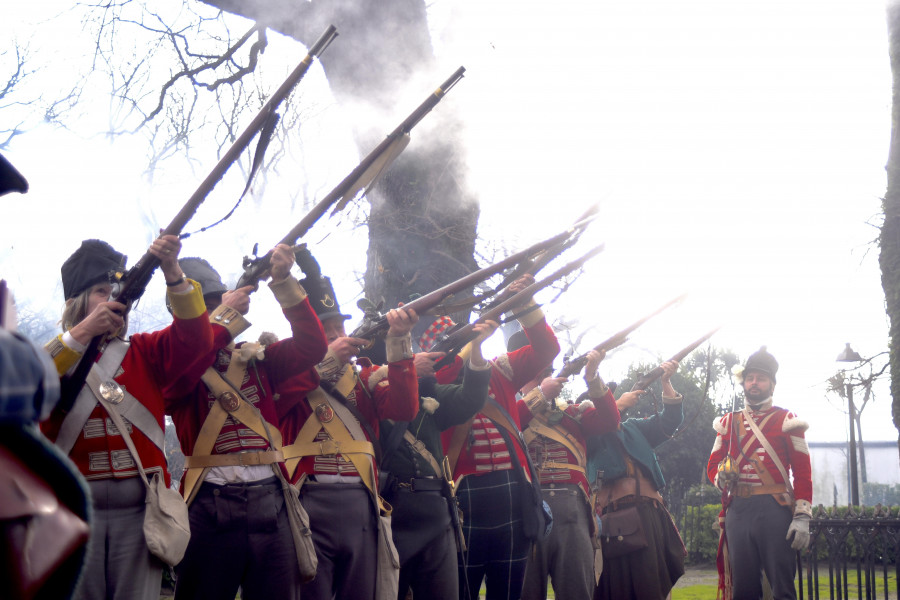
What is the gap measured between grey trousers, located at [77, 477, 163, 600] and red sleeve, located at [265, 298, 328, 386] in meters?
1.07

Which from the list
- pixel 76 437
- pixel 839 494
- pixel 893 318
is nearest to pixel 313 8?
pixel 76 437

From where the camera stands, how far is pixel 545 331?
5.75 metres

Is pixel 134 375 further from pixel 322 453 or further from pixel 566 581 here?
pixel 566 581

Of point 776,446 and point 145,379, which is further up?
point 145,379

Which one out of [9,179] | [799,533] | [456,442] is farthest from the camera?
[799,533]

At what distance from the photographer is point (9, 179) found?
1282 mm

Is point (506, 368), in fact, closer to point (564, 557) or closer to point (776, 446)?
point (564, 557)

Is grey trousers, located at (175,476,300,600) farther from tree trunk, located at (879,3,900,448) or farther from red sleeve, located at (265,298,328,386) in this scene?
tree trunk, located at (879,3,900,448)

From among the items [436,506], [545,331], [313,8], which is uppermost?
[313,8]

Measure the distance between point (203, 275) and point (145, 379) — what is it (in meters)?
0.98

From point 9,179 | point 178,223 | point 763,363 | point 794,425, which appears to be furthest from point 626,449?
point 9,179

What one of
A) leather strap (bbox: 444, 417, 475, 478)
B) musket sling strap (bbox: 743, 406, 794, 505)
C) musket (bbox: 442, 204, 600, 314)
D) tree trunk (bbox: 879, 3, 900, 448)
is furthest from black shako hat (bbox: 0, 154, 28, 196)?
tree trunk (bbox: 879, 3, 900, 448)

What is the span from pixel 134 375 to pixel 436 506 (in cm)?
199

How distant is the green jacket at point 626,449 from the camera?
730 cm
